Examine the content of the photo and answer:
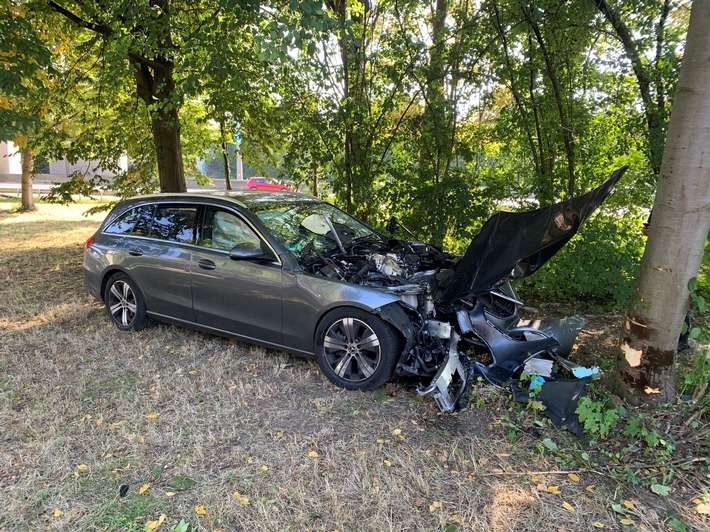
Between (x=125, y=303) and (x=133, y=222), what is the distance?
92cm

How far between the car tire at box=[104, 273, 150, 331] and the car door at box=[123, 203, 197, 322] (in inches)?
5.1

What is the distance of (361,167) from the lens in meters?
6.97

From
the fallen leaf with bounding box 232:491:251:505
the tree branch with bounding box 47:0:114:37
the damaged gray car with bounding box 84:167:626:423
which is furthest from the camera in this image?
the tree branch with bounding box 47:0:114:37

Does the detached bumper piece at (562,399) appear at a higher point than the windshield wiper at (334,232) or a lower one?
lower

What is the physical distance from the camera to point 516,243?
12.2 ft

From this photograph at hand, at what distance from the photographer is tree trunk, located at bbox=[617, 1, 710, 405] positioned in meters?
2.84

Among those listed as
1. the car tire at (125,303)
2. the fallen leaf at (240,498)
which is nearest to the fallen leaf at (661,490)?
the fallen leaf at (240,498)

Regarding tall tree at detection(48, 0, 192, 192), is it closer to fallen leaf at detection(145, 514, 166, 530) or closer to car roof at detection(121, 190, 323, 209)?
car roof at detection(121, 190, 323, 209)

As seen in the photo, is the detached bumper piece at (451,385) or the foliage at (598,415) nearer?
the foliage at (598,415)

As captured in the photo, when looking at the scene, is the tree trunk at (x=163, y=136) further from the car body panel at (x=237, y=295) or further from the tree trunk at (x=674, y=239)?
the tree trunk at (x=674, y=239)

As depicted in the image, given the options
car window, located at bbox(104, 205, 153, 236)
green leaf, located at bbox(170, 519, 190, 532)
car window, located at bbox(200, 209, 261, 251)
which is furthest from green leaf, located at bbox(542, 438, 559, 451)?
car window, located at bbox(104, 205, 153, 236)

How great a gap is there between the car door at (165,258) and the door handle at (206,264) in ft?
0.50

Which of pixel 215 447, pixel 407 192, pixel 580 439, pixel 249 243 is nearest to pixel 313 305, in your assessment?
pixel 249 243

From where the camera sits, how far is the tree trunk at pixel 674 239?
2840 millimetres
